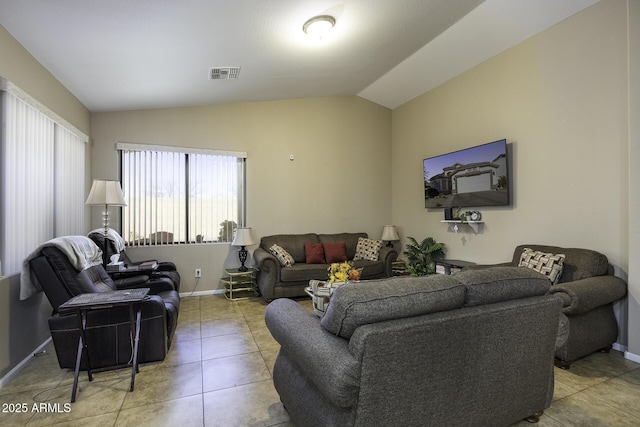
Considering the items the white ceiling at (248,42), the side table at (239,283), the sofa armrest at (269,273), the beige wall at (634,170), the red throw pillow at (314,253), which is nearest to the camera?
the white ceiling at (248,42)

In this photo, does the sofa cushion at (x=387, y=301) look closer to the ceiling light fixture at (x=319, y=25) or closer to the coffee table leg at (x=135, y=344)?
the coffee table leg at (x=135, y=344)

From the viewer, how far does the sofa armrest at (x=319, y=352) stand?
4.10 feet

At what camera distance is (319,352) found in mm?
1384

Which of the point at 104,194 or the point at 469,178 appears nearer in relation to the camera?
the point at 104,194

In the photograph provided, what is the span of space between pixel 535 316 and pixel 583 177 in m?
2.33

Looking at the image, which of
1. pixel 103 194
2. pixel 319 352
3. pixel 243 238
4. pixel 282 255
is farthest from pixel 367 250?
pixel 319 352

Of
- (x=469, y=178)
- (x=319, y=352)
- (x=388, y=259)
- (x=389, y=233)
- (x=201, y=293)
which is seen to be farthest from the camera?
(x=389, y=233)

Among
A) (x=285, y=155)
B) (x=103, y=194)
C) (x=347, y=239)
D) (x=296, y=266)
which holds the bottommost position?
(x=296, y=266)

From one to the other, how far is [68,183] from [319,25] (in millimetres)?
3286

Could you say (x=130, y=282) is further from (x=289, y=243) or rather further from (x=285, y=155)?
(x=285, y=155)

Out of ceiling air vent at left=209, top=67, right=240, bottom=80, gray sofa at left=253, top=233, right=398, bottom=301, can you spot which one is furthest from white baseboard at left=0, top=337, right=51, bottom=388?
ceiling air vent at left=209, top=67, right=240, bottom=80

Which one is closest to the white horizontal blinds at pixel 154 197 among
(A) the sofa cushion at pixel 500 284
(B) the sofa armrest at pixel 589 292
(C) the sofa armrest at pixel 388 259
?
(C) the sofa armrest at pixel 388 259

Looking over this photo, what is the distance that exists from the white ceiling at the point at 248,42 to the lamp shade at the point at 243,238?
2.01 meters

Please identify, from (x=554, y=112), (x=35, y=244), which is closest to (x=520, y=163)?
(x=554, y=112)
